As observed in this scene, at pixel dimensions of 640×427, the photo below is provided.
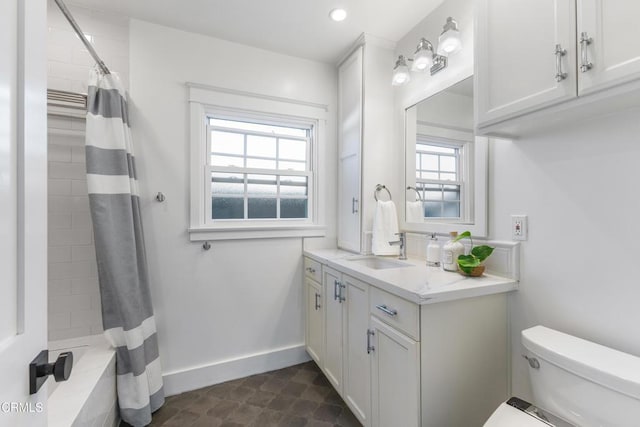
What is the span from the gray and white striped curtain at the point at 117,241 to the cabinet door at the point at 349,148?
1518mm

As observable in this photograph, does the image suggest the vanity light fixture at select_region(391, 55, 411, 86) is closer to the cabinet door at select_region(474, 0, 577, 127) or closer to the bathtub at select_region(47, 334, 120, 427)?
the cabinet door at select_region(474, 0, 577, 127)

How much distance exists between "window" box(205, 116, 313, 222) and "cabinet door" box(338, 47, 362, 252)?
30 cm

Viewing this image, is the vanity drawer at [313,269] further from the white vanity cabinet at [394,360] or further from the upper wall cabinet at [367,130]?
the white vanity cabinet at [394,360]

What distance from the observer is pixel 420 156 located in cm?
201

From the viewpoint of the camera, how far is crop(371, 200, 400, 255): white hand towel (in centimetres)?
206

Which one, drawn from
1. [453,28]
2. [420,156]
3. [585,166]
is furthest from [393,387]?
[453,28]

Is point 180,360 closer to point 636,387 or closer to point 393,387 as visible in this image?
point 393,387

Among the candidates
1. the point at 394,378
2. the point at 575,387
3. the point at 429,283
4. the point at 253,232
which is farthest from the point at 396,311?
the point at 253,232

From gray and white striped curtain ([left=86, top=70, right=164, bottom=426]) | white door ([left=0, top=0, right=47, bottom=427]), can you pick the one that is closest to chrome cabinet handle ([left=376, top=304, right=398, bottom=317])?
white door ([left=0, top=0, right=47, bottom=427])

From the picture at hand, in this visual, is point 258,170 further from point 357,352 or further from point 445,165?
point 357,352

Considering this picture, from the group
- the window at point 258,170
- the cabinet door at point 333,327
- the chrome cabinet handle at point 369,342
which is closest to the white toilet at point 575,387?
the chrome cabinet handle at point 369,342

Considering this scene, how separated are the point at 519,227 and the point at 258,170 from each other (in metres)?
1.82

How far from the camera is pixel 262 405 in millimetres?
1843

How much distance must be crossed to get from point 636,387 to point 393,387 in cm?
81
